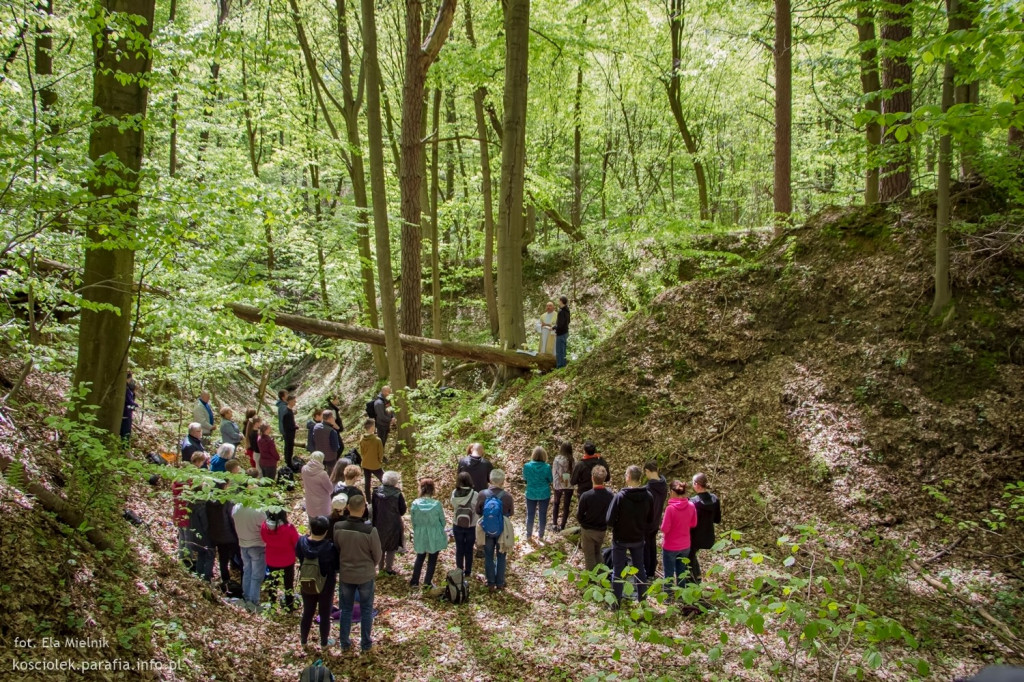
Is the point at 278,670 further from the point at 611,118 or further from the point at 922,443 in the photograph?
the point at 611,118

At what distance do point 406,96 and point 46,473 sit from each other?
984cm

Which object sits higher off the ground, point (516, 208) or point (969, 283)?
point (516, 208)

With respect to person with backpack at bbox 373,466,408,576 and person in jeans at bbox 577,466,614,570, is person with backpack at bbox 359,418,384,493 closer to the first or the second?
person with backpack at bbox 373,466,408,576

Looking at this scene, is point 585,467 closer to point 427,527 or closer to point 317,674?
point 427,527

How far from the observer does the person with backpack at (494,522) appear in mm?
7570

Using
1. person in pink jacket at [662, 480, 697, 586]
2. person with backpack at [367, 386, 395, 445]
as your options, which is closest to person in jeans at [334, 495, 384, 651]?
person in pink jacket at [662, 480, 697, 586]

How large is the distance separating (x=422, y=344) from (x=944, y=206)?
33.2 feet

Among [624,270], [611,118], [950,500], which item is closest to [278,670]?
[950,500]

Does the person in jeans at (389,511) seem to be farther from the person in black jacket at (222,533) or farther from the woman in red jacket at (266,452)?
the woman in red jacket at (266,452)

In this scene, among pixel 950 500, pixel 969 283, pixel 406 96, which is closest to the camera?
pixel 950 500

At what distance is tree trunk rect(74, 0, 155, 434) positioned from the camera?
6.12 meters

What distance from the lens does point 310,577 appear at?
20.4 ft

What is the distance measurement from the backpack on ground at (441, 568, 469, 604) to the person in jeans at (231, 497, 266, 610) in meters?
2.27

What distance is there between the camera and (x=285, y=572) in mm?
7262
